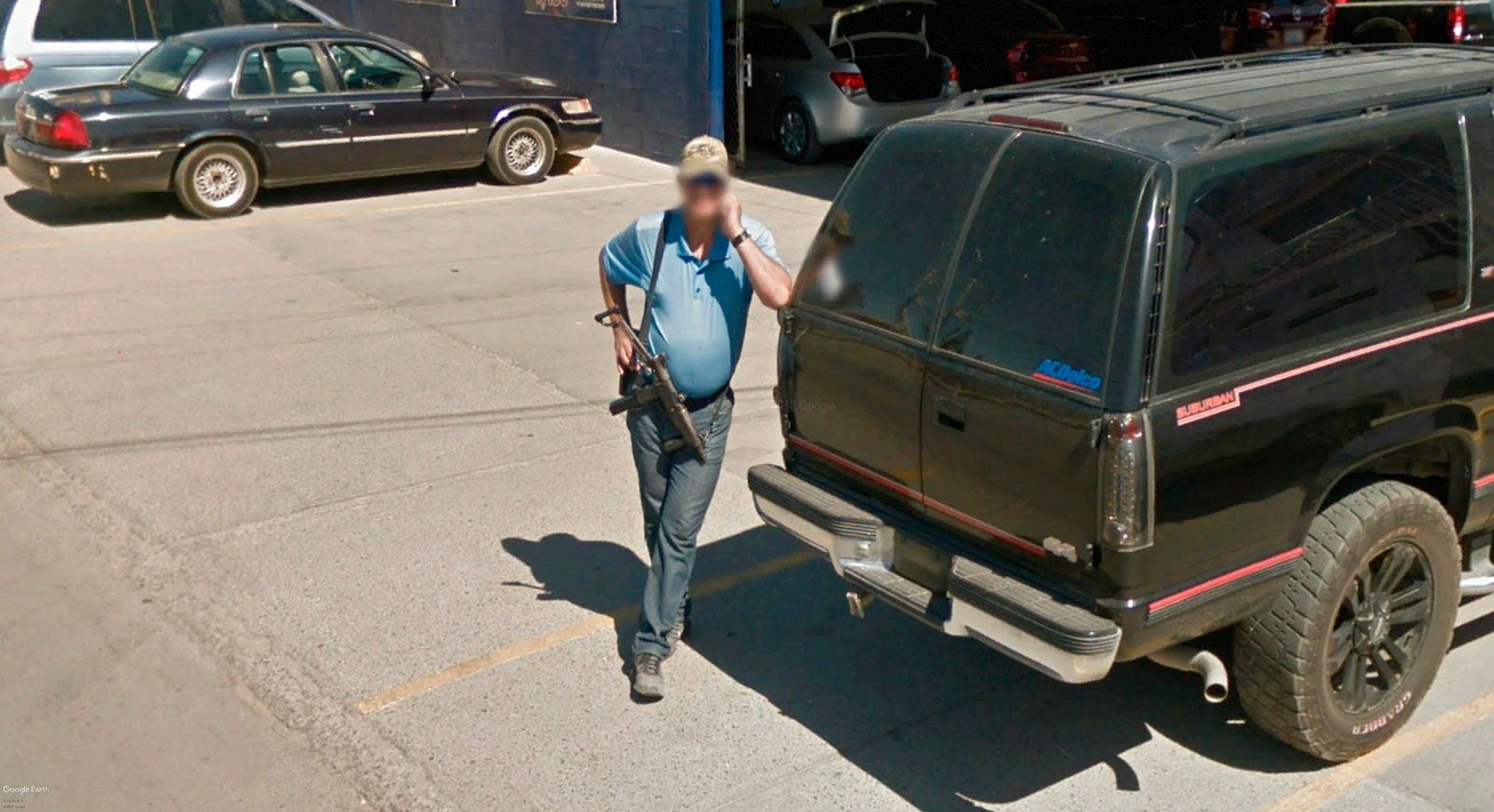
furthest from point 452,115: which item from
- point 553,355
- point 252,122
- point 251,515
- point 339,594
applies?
point 339,594

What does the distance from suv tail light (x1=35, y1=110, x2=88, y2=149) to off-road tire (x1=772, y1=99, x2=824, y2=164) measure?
690cm

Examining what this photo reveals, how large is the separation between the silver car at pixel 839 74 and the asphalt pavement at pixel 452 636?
20.0 ft

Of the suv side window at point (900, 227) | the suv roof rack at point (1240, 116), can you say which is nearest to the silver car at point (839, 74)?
the suv roof rack at point (1240, 116)

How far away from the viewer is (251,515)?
675 centimetres

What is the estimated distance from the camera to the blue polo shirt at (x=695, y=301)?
4922 millimetres

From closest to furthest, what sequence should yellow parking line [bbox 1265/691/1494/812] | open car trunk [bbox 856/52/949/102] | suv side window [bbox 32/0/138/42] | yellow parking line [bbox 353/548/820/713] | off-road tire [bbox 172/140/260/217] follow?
1. yellow parking line [bbox 1265/691/1494/812]
2. yellow parking line [bbox 353/548/820/713]
3. off-road tire [bbox 172/140/260/217]
4. suv side window [bbox 32/0/138/42]
5. open car trunk [bbox 856/52/949/102]

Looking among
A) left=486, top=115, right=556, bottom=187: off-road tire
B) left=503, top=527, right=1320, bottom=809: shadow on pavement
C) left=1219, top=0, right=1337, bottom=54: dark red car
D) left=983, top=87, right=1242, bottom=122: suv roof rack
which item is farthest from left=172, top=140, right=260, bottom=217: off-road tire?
left=1219, top=0, right=1337, bottom=54: dark red car

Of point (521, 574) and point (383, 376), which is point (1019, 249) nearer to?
point (521, 574)

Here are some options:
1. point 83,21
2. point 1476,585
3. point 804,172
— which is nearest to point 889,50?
point 804,172

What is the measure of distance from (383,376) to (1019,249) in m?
5.25

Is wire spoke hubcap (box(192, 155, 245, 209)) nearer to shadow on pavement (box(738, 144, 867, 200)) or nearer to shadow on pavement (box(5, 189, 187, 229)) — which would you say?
shadow on pavement (box(5, 189, 187, 229))

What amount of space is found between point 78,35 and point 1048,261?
533 inches

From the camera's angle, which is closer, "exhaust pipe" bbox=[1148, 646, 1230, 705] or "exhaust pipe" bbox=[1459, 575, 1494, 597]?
"exhaust pipe" bbox=[1148, 646, 1230, 705]

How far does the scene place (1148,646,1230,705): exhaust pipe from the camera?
14.1ft
